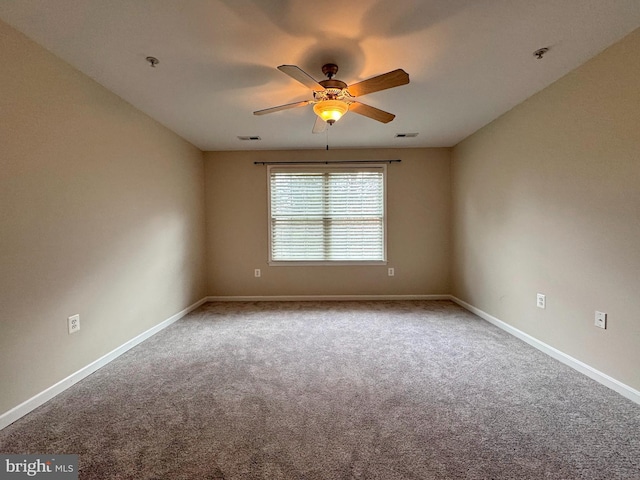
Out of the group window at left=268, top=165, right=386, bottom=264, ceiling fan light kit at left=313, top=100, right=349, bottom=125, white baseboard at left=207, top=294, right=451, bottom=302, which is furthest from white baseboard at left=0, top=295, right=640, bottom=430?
ceiling fan light kit at left=313, top=100, right=349, bottom=125

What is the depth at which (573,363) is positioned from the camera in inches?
86.5

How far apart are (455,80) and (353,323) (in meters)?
2.64

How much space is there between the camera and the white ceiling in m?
1.58

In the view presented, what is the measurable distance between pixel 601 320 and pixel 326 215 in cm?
320

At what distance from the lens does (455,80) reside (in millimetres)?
2340

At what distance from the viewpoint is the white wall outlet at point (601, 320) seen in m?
1.97

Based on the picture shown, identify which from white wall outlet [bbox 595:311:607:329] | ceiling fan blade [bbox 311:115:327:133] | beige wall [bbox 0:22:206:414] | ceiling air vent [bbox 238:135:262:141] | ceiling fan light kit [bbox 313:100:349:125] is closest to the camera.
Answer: beige wall [bbox 0:22:206:414]

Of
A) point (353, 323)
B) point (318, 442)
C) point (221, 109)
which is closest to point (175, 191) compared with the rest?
point (221, 109)

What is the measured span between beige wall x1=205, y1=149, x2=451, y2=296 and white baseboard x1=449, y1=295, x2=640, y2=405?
1280 millimetres

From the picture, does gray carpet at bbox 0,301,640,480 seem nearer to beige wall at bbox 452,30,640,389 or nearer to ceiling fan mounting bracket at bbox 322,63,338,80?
beige wall at bbox 452,30,640,389

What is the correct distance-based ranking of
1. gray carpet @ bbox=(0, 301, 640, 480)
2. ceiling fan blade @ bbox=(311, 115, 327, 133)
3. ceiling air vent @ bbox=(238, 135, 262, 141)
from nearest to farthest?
gray carpet @ bbox=(0, 301, 640, 480) < ceiling fan blade @ bbox=(311, 115, 327, 133) < ceiling air vent @ bbox=(238, 135, 262, 141)

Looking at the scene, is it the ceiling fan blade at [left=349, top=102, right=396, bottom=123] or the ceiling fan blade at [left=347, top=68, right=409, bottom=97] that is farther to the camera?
the ceiling fan blade at [left=349, top=102, right=396, bottom=123]

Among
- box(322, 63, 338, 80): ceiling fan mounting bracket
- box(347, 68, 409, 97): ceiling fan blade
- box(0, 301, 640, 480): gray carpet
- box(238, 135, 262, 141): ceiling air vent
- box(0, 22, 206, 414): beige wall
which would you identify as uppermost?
box(238, 135, 262, 141): ceiling air vent

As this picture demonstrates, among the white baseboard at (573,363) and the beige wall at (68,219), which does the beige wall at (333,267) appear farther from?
the white baseboard at (573,363)
